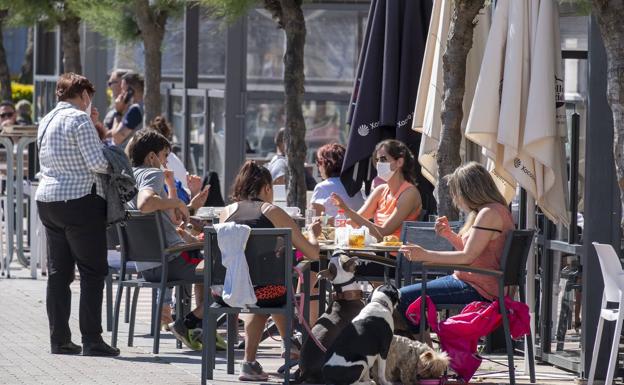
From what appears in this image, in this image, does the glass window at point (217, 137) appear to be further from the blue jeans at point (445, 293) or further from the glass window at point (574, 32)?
the blue jeans at point (445, 293)

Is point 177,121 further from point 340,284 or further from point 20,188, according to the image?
point 340,284

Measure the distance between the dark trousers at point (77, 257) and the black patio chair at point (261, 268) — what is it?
56.5 inches

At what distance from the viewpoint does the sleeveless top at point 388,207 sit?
10359 millimetres

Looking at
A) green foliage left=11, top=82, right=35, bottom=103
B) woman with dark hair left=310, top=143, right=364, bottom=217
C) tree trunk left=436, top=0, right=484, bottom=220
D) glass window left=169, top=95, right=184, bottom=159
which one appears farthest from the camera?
green foliage left=11, top=82, right=35, bottom=103

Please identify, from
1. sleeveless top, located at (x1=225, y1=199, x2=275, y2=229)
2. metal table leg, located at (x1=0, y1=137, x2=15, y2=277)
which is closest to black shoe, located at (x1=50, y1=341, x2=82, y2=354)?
sleeveless top, located at (x1=225, y1=199, x2=275, y2=229)

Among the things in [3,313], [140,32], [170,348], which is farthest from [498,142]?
[140,32]

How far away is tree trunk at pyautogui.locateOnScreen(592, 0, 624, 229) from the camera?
7.11m

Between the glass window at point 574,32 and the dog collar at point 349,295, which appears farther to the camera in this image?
the glass window at point 574,32

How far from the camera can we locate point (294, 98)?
12.9m

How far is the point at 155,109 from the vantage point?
1619 cm

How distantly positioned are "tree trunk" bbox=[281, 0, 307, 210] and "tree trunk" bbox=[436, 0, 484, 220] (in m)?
2.88

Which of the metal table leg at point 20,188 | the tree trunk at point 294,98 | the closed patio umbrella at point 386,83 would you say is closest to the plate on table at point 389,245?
the closed patio umbrella at point 386,83

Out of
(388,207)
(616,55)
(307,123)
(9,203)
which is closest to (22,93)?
(307,123)

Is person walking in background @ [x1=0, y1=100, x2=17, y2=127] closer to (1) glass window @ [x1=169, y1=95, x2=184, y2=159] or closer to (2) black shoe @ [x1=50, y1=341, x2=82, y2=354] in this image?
(1) glass window @ [x1=169, y1=95, x2=184, y2=159]
